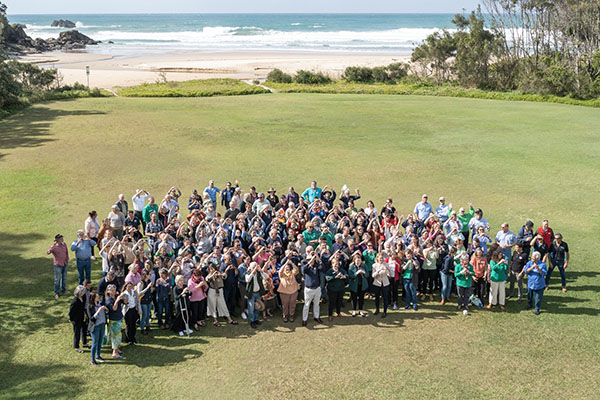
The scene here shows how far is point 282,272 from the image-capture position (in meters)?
11.2

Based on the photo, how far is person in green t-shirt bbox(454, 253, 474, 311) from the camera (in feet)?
37.6

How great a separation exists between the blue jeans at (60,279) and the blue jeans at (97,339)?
3.21 m

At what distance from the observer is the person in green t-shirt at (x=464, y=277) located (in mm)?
11445

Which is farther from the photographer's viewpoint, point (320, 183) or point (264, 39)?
point (264, 39)

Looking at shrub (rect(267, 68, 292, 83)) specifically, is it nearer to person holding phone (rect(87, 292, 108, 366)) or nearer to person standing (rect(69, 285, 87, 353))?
person standing (rect(69, 285, 87, 353))

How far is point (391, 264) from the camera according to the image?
11.7 meters

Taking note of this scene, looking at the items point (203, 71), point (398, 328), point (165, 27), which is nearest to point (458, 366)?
point (398, 328)

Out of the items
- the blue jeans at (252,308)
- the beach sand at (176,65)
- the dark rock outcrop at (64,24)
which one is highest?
the dark rock outcrop at (64,24)

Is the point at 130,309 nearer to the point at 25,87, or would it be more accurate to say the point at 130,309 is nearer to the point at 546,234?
the point at 546,234

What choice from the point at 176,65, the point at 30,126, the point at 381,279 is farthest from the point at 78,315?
the point at 176,65

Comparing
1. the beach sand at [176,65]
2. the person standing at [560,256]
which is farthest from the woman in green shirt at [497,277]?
the beach sand at [176,65]

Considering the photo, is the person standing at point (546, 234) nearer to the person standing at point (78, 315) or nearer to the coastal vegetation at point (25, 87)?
the person standing at point (78, 315)

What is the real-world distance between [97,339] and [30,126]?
2617 centimetres

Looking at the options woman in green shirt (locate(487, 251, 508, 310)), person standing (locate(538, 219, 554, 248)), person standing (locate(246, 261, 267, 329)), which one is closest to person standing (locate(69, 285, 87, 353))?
person standing (locate(246, 261, 267, 329))
